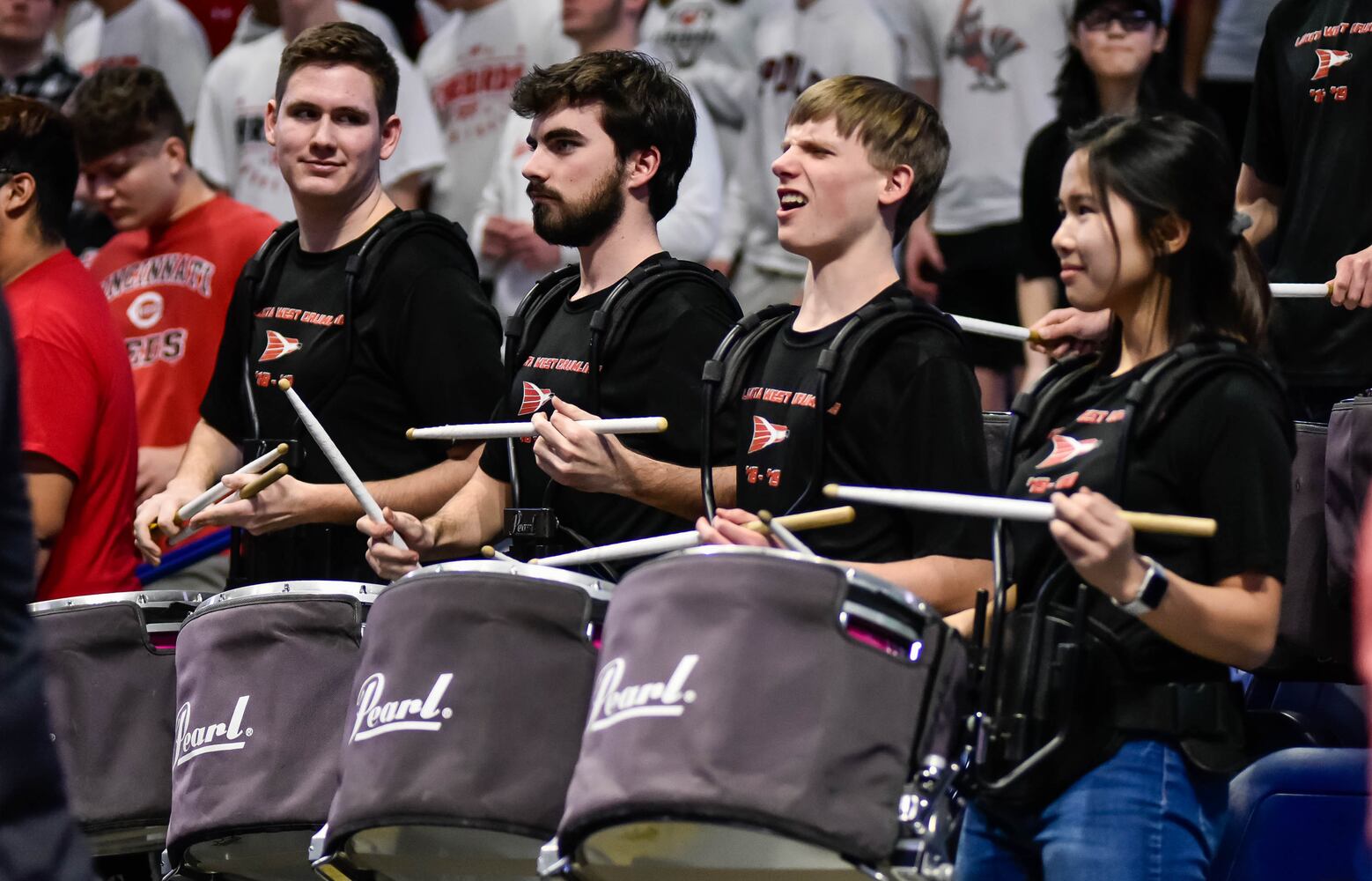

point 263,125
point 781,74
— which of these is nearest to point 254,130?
point 263,125

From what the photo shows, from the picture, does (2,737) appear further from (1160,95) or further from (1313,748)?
(1160,95)

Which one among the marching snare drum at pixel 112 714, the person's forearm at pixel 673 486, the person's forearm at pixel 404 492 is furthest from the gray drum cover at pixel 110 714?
the person's forearm at pixel 673 486

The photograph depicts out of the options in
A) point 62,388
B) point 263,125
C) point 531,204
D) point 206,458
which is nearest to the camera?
point 62,388

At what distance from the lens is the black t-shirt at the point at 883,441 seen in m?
3.25

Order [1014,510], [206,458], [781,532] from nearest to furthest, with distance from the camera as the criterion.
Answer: [1014,510] < [781,532] < [206,458]

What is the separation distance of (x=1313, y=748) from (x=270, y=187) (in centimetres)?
420

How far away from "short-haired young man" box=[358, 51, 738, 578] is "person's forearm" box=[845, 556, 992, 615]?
60 cm

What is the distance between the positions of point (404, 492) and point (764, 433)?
39.9 inches

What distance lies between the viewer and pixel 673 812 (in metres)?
2.73

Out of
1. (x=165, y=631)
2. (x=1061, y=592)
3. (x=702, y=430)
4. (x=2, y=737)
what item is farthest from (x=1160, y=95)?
(x=2, y=737)

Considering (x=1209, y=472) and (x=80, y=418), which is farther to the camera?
(x=80, y=418)

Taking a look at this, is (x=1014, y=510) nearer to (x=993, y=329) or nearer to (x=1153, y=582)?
(x=1153, y=582)

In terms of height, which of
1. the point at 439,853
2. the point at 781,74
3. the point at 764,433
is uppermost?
the point at 781,74

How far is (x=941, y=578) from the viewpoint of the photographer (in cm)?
319
